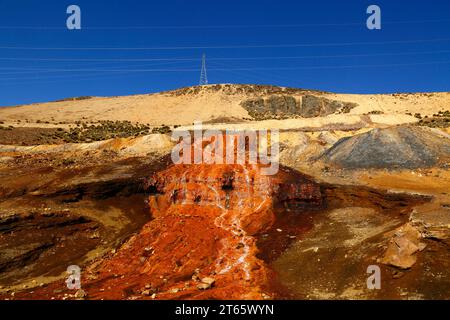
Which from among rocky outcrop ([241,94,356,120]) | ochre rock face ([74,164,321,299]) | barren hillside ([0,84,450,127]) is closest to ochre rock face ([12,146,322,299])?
ochre rock face ([74,164,321,299])

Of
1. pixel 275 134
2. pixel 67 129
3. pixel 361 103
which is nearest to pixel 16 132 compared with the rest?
pixel 67 129

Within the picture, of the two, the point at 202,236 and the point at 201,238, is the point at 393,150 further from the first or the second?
the point at 201,238

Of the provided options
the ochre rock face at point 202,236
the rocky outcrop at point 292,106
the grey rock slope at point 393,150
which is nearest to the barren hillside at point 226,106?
the rocky outcrop at point 292,106

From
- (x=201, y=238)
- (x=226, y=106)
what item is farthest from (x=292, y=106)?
(x=201, y=238)

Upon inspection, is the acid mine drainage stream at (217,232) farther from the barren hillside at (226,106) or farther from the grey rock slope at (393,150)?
the barren hillside at (226,106)

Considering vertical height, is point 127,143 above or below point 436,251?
above

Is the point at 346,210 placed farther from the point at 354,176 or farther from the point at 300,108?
the point at 300,108

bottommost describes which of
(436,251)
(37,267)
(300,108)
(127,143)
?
(37,267)
